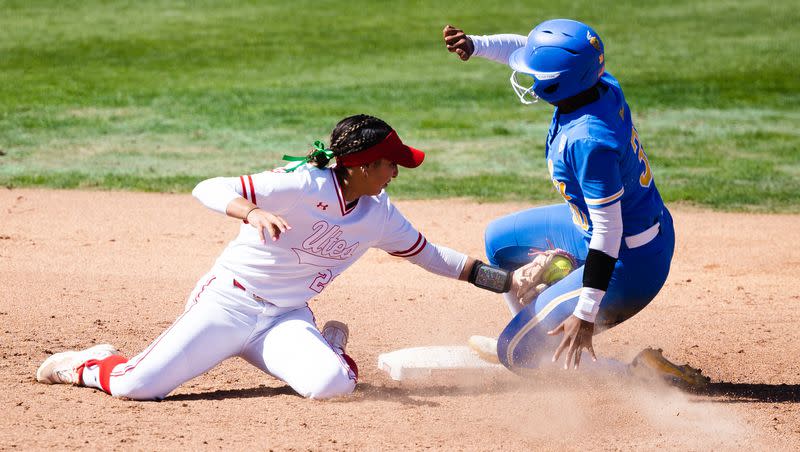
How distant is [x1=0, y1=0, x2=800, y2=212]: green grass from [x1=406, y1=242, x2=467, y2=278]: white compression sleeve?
467 centimetres

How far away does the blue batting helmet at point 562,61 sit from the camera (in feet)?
15.9

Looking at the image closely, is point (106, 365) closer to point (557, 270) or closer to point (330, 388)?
point (330, 388)

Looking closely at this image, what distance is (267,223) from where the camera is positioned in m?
4.46

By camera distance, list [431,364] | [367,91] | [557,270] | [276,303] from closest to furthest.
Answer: [276,303] → [557,270] → [431,364] → [367,91]

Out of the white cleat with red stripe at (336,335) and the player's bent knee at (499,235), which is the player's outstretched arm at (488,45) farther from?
the white cleat with red stripe at (336,335)

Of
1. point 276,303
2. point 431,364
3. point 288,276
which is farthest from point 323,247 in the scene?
point 431,364

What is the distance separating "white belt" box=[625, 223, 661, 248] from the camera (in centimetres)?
500

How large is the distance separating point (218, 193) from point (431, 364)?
1569 mm

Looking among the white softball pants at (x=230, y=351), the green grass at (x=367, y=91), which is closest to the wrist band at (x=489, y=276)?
the white softball pants at (x=230, y=351)

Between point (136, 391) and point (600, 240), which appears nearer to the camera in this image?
point (600, 240)

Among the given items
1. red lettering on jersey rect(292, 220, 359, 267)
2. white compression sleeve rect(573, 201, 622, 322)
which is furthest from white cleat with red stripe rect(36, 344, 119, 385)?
white compression sleeve rect(573, 201, 622, 322)

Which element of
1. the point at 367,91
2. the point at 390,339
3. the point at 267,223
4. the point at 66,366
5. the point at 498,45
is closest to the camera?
the point at 267,223

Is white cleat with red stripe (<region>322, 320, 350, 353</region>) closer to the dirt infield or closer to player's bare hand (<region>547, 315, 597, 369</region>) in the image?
the dirt infield

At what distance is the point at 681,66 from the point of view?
56.1 feet
